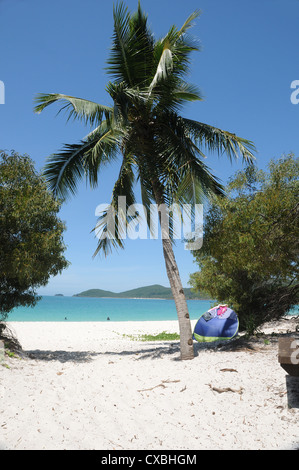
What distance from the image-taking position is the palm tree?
8828 mm

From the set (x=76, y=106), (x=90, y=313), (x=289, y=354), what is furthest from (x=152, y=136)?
(x=90, y=313)

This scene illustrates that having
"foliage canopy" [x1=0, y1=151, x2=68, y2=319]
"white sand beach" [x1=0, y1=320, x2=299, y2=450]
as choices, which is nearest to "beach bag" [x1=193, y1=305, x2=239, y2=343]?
"white sand beach" [x1=0, y1=320, x2=299, y2=450]

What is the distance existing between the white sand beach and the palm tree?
193 cm

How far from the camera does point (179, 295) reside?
8812mm

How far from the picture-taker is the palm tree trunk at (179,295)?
8477mm

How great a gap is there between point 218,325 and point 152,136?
790 centimetres

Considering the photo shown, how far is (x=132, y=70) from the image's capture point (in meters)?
9.11

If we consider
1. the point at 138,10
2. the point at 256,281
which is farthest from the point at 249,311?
the point at 138,10

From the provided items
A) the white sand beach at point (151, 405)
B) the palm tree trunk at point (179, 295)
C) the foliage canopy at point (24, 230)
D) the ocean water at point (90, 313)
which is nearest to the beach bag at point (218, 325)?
the ocean water at point (90, 313)

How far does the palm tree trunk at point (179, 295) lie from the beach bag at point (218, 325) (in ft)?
15.9

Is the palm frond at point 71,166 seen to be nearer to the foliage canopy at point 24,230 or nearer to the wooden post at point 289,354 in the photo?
the foliage canopy at point 24,230

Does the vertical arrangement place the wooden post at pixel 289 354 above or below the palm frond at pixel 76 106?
below
